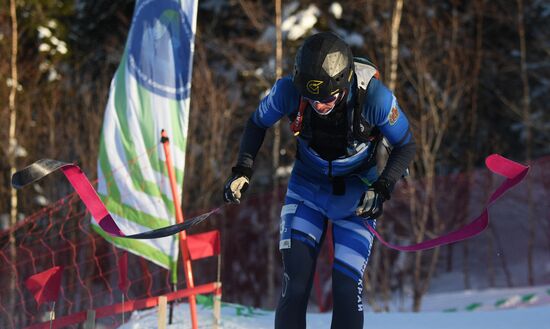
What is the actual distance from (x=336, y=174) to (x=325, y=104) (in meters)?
0.43

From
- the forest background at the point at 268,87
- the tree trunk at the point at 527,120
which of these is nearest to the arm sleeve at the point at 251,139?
the forest background at the point at 268,87

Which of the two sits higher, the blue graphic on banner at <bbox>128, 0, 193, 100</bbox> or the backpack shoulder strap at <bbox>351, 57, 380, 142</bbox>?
the blue graphic on banner at <bbox>128, 0, 193, 100</bbox>

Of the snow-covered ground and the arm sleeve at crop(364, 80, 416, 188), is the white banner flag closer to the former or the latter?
the snow-covered ground

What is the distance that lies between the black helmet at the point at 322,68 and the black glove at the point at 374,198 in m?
0.45

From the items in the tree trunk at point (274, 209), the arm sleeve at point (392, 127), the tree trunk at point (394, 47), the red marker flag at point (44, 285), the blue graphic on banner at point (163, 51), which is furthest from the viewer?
the tree trunk at point (274, 209)

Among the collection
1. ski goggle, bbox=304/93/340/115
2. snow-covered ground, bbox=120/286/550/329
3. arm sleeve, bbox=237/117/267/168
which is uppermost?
ski goggle, bbox=304/93/340/115

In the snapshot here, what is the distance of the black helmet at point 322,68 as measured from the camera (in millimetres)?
3699

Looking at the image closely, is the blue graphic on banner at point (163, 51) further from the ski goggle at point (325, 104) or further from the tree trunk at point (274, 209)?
the tree trunk at point (274, 209)

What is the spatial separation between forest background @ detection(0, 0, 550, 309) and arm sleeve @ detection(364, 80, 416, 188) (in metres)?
8.82

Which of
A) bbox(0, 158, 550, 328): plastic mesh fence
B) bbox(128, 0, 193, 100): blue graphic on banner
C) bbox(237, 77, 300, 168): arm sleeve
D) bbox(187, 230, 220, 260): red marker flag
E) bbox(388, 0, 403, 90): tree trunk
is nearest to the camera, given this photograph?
bbox(237, 77, 300, 168): arm sleeve

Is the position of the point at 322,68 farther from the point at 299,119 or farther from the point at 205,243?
the point at 205,243

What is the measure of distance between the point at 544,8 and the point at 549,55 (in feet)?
3.39

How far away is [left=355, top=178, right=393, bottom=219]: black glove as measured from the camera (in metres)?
3.77

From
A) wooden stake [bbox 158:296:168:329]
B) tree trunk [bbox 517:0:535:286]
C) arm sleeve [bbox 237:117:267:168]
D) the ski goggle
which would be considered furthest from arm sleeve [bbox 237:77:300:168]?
tree trunk [bbox 517:0:535:286]
